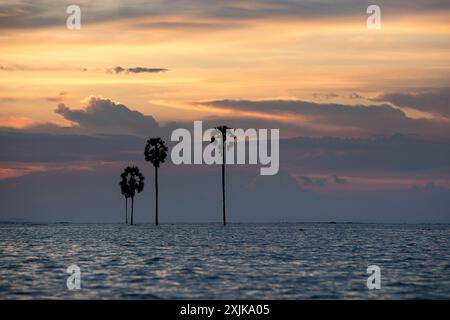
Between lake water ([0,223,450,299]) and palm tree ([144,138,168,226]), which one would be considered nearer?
lake water ([0,223,450,299])

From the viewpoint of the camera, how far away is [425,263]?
200 ft

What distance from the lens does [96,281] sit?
46031 millimetres

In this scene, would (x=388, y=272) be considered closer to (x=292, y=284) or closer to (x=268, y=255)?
(x=292, y=284)

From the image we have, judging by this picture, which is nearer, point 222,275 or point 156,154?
point 222,275

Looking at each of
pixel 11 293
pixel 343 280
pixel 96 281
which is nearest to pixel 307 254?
pixel 343 280

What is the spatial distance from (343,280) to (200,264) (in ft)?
43.9

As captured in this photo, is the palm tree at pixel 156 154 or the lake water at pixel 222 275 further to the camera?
the palm tree at pixel 156 154

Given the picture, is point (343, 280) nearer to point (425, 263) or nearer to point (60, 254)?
point (425, 263)

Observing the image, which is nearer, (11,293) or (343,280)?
(11,293)
